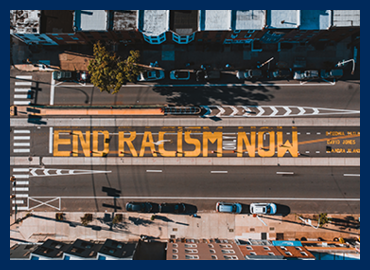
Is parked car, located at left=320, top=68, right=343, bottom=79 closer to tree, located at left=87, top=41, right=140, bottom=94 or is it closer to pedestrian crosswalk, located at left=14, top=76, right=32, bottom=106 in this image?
tree, located at left=87, top=41, right=140, bottom=94

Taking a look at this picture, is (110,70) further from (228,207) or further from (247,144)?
(228,207)

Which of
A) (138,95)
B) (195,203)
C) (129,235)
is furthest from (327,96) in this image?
(129,235)

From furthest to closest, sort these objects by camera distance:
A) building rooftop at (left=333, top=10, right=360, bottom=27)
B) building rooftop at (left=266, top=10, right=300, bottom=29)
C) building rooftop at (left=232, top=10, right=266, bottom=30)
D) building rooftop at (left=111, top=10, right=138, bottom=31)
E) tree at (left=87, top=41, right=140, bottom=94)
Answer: building rooftop at (left=111, top=10, right=138, bottom=31), building rooftop at (left=232, top=10, right=266, bottom=30), building rooftop at (left=266, top=10, right=300, bottom=29), tree at (left=87, top=41, right=140, bottom=94), building rooftop at (left=333, top=10, right=360, bottom=27)

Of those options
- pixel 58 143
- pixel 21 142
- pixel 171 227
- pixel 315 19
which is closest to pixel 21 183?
pixel 21 142

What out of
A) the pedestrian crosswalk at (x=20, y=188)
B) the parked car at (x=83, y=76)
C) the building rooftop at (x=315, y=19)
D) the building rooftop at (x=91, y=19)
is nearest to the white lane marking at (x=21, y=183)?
the pedestrian crosswalk at (x=20, y=188)

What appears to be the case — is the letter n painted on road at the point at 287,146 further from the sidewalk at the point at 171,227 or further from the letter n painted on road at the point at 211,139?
the sidewalk at the point at 171,227

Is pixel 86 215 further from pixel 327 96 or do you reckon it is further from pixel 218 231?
pixel 327 96

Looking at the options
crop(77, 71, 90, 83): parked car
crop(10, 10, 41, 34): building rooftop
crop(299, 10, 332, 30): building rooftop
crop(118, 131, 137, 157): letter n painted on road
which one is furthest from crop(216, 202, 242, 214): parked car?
crop(10, 10, 41, 34): building rooftop
